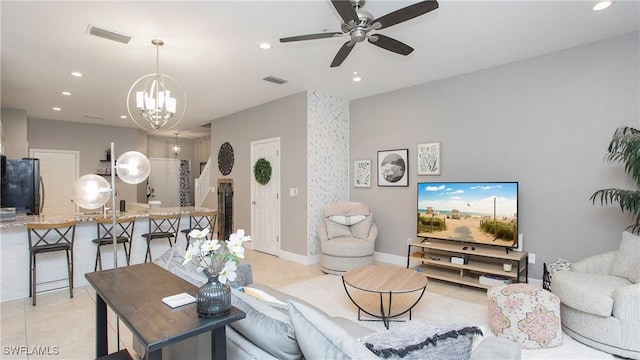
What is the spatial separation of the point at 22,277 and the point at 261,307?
12.9ft

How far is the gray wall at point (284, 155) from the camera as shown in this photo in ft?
17.5

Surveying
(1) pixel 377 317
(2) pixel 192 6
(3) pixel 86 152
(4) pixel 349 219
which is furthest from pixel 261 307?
(3) pixel 86 152

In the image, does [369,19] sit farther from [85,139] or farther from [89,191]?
[85,139]

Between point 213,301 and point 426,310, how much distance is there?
105 inches

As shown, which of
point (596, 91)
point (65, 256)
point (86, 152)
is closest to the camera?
point (596, 91)

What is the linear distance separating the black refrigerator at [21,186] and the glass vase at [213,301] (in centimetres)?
534

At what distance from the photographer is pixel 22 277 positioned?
3725mm

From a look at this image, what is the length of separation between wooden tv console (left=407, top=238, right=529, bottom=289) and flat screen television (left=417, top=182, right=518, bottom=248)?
133mm

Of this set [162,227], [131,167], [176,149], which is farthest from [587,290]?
[176,149]

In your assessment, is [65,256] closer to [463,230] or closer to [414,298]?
[414,298]

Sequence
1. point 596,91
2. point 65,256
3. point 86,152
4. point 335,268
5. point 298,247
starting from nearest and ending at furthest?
1. point 596,91
2. point 65,256
3. point 335,268
4. point 298,247
5. point 86,152

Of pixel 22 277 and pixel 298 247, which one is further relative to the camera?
pixel 298 247

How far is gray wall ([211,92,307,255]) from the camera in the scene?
5332 mm

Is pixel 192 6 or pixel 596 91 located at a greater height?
pixel 192 6
